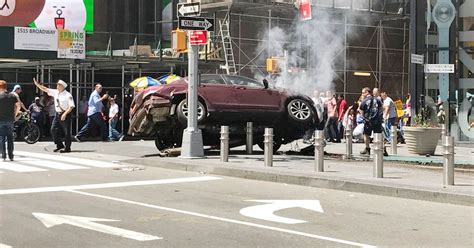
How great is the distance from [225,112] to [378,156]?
4960 millimetres

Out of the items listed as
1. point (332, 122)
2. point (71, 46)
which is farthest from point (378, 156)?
point (71, 46)

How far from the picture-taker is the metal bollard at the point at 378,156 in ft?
37.9

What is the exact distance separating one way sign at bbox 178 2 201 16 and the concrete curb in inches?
135

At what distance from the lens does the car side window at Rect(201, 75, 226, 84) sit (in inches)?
648

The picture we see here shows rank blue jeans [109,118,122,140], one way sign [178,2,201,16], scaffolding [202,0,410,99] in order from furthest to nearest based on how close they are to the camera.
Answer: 1. scaffolding [202,0,410,99]
2. blue jeans [109,118,122,140]
3. one way sign [178,2,201,16]

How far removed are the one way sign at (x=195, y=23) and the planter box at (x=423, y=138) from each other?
601 centimetres

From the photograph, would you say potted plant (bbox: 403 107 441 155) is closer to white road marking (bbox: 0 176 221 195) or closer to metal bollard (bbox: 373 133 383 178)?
metal bollard (bbox: 373 133 383 178)

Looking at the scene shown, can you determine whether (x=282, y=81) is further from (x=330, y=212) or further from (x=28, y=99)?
(x=330, y=212)

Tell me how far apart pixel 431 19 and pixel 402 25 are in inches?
606

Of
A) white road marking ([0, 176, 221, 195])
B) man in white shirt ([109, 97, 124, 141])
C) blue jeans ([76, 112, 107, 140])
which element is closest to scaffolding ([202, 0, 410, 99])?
man in white shirt ([109, 97, 124, 141])

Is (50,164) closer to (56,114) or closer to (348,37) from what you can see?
(56,114)

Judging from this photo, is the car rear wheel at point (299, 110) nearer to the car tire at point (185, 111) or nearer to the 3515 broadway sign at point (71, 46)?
the car tire at point (185, 111)

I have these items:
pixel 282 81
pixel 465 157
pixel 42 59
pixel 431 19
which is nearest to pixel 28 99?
pixel 42 59

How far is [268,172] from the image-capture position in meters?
12.3
